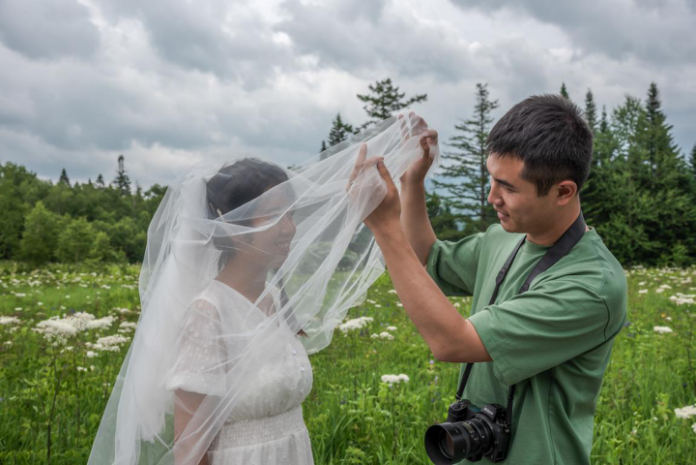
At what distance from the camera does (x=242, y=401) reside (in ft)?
5.55

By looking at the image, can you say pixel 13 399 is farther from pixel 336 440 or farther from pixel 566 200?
pixel 566 200

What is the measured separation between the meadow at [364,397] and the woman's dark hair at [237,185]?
73.6 inches

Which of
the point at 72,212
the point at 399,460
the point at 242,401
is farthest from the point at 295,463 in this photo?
the point at 72,212

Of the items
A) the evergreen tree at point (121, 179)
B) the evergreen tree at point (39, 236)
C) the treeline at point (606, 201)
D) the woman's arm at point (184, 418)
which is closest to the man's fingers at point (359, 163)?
the woman's arm at point (184, 418)

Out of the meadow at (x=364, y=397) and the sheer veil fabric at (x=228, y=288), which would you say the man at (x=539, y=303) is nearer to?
the sheer veil fabric at (x=228, y=288)

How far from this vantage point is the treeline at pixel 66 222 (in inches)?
1636

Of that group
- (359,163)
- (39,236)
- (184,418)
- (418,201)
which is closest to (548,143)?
(359,163)

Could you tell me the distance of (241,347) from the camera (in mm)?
1621

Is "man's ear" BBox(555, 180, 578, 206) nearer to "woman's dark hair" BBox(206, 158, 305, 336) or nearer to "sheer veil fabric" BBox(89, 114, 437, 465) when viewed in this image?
"sheer veil fabric" BBox(89, 114, 437, 465)

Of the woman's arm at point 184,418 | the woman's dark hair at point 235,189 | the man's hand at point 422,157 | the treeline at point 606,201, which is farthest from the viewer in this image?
the treeline at point 606,201

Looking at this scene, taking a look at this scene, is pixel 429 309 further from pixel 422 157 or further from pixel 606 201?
pixel 606 201

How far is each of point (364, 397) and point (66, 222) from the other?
5104 cm

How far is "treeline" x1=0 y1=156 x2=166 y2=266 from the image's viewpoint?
136 feet

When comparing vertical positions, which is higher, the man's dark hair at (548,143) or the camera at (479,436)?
the man's dark hair at (548,143)
